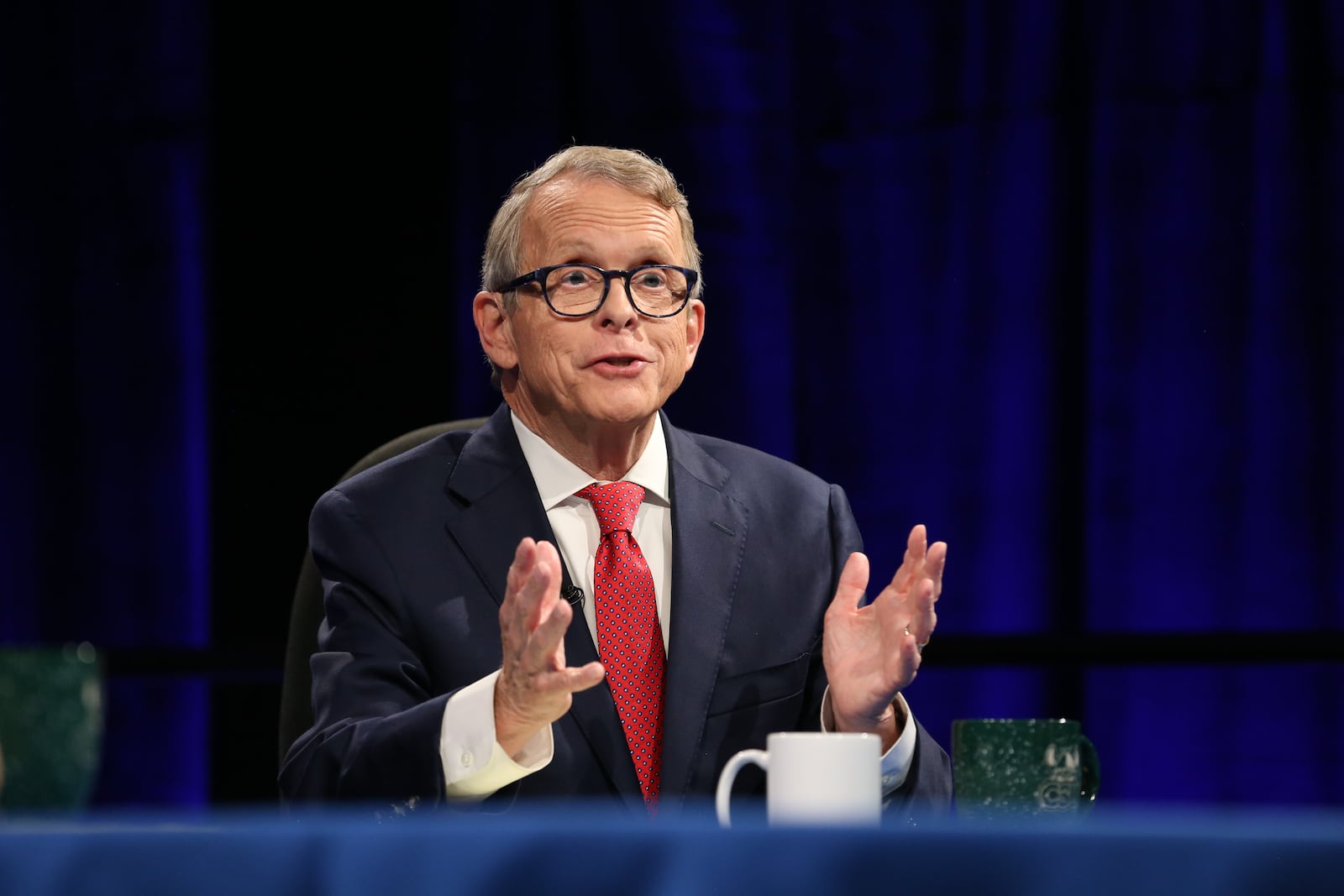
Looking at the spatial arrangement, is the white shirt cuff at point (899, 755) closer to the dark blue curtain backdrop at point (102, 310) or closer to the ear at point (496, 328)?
the ear at point (496, 328)

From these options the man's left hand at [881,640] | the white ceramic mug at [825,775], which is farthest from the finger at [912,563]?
the white ceramic mug at [825,775]

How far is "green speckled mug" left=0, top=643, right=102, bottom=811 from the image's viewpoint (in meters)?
0.86

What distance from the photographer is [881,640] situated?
150 centimetres

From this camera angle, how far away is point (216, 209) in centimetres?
287

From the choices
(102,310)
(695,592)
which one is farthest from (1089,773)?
(102,310)

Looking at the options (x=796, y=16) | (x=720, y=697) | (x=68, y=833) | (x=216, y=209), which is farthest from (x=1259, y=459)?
(x=68, y=833)

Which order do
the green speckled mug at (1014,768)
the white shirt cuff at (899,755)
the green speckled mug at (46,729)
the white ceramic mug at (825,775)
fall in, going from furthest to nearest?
the white shirt cuff at (899,755)
the green speckled mug at (1014,768)
the white ceramic mug at (825,775)
the green speckled mug at (46,729)

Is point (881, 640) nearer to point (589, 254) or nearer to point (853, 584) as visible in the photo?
point (853, 584)

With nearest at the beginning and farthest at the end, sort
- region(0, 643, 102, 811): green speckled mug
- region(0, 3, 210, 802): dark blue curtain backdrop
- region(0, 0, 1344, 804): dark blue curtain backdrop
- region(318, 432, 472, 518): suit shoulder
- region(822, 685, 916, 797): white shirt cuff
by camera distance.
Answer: region(0, 643, 102, 811): green speckled mug → region(822, 685, 916, 797): white shirt cuff → region(318, 432, 472, 518): suit shoulder → region(0, 0, 1344, 804): dark blue curtain backdrop → region(0, 3, 210, 802): dark blue curtain backdrop

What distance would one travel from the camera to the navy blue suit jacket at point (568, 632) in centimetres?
161

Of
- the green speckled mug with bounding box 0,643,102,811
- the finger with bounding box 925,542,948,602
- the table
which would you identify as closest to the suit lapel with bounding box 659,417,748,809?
the finger with bounding box 925,542,948,602

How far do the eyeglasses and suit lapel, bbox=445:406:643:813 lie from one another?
0.16 m

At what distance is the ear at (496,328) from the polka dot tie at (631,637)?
0.23 metres

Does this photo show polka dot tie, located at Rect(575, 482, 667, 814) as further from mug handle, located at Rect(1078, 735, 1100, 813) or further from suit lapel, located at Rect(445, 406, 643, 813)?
mug handle, located at Rect(1078, 735, 1100, 813)
